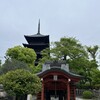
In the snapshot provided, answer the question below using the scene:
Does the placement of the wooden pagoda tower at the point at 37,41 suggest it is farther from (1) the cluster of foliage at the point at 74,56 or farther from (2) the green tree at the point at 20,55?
(1) the cluster of foliage at the point at 74,56

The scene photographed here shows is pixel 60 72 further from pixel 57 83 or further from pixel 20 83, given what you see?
pixel 20 83

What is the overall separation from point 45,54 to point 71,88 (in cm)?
1348

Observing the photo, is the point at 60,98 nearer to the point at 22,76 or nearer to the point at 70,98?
the point at 70,98

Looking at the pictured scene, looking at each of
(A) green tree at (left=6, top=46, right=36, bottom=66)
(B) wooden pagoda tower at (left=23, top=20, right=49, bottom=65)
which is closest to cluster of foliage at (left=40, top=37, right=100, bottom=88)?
(A) green tree at (left=6, top=46, right=36, bottom=66)

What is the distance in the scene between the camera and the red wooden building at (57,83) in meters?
20.5

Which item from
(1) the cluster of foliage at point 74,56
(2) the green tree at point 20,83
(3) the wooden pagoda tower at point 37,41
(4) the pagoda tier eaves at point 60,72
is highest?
(3) the wooden pagoda tower at point 37,41

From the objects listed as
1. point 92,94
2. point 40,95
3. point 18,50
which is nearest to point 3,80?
point 40,95

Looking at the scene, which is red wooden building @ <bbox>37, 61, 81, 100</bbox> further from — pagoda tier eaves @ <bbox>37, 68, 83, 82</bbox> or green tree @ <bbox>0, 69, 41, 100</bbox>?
green tree @ <bbox>0, 69, 41, 100</bbox>

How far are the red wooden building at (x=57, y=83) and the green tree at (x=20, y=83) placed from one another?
5285mm

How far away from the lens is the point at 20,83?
14812mm

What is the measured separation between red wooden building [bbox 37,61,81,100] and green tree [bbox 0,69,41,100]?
5285 millimetres

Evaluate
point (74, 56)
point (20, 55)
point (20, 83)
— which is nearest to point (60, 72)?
point (20, 83)

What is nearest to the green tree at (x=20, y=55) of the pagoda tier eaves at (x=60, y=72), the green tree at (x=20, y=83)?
the pagoda tier eaves at (x=60, y=72)

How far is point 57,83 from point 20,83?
26.0ft
